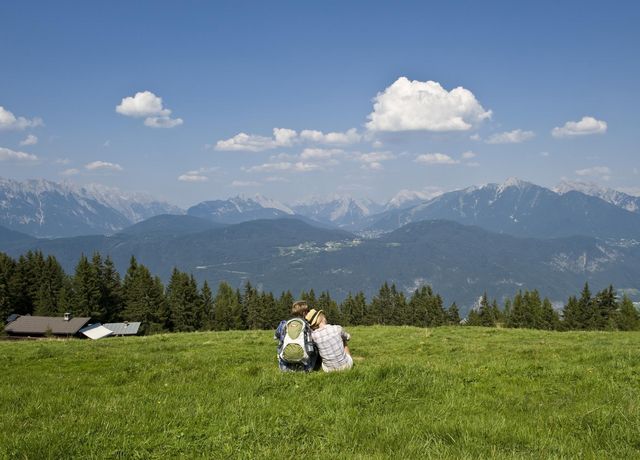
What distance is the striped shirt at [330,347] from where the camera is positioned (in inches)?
399

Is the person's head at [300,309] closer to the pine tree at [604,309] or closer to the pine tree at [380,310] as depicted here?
the pine tree at [604,309]

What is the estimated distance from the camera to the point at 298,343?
10.0 meters

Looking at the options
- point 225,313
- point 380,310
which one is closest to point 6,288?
point 225,313

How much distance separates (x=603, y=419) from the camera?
6.13m

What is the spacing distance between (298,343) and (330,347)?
79 centimetres

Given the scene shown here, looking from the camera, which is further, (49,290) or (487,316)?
(487,316)

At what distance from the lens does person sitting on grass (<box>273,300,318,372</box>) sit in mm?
9992

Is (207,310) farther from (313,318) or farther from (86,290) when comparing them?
(313,318)

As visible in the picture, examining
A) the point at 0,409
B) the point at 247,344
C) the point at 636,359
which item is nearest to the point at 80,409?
the point at 0,409

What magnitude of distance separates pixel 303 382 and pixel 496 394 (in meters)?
3.77

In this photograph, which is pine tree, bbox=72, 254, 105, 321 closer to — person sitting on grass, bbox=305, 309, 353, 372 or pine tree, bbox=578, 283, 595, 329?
person sitting on grass, bbox=305, 309, 353, 372

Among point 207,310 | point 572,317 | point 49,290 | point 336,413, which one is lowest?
point 572,317

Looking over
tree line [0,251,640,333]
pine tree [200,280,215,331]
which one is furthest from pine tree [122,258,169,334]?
pine tree [200,280,215,331]

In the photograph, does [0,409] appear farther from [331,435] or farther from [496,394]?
[496,394]
